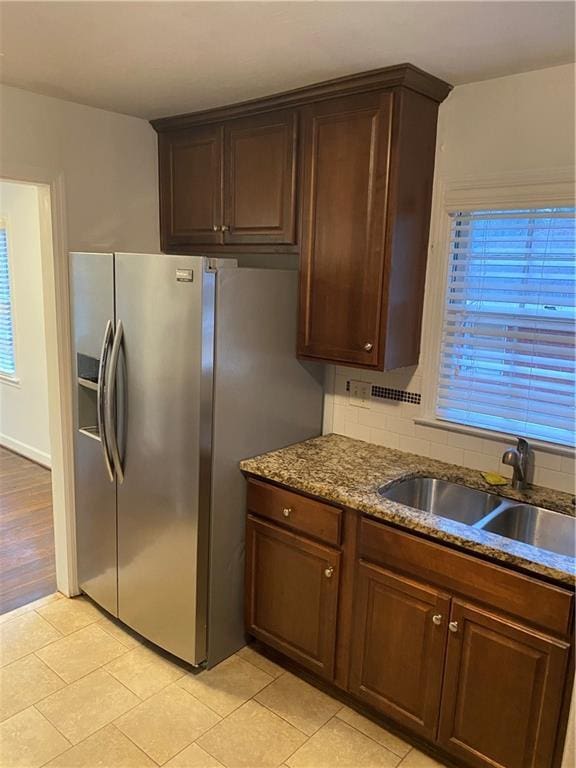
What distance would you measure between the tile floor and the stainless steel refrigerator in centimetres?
14

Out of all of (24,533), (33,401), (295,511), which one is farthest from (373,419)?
(33,401)

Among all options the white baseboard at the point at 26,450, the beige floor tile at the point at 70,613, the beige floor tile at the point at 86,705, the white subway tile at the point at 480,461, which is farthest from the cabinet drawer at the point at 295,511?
the white baseboard at the point at 26,450

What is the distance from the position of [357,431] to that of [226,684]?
4.05ft

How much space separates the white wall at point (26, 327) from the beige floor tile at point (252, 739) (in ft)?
10.4

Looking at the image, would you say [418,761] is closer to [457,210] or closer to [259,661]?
[259,661]

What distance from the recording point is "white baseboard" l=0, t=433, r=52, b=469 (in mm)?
4843

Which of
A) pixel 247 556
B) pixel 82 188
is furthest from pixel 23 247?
pixel 247 556

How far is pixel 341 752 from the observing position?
6.88 feet

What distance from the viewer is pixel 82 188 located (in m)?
2.77

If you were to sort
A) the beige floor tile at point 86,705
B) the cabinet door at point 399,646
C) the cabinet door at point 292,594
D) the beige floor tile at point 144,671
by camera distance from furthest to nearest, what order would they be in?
the beige floor tile at point 144,671 → the cabinet door at point 292,594 → the beige floor tile at point 86,705 → the cabinet door at point 399,646

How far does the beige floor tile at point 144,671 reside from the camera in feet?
7.86

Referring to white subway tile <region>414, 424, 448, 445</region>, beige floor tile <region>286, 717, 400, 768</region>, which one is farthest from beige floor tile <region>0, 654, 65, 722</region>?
white subway tile <region>414, 424, 448, 445</region>

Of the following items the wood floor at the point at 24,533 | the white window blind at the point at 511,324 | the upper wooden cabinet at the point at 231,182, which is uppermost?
the upper wooden cabinet at the point at 231,182

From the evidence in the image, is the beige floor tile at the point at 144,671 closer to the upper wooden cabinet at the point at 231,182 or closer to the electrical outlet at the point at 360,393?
the electrical outlet at the point at 360,393
